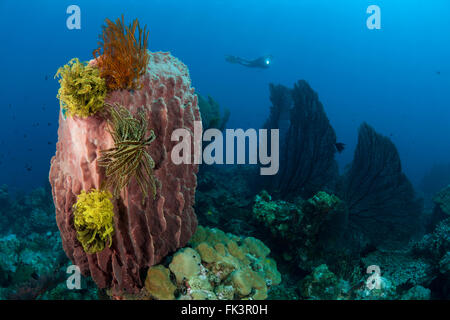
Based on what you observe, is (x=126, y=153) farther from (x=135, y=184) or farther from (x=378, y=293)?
(x=378, y=293)

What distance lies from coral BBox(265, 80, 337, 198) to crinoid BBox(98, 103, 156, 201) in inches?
239

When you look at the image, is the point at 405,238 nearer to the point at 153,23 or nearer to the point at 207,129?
the point at 207,129

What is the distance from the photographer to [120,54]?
114 inches

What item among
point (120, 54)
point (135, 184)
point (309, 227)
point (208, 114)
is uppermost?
point (208, 114)

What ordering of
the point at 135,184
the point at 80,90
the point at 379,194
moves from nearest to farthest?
the point at 80,90
the point at 135,184
the point at 379,194

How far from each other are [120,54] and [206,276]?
125 inches

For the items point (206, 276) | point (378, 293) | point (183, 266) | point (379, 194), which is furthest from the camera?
point (379, 194)

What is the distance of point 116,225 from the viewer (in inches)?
121

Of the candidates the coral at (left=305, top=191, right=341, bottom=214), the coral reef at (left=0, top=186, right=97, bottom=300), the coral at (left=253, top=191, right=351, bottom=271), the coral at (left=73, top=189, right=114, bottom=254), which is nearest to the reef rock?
the coral at (left=73, top=189, right=114, bottom=254)

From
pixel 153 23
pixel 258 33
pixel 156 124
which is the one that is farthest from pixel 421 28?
pixel 156 124

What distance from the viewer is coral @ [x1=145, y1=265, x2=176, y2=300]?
132 inches

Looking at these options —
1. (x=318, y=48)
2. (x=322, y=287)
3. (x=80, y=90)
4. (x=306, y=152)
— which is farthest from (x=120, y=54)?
(x=318, y=48)

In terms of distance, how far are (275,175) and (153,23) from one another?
9455cm

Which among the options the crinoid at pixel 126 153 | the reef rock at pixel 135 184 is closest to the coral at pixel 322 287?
the reef rock at pixel 135 184
